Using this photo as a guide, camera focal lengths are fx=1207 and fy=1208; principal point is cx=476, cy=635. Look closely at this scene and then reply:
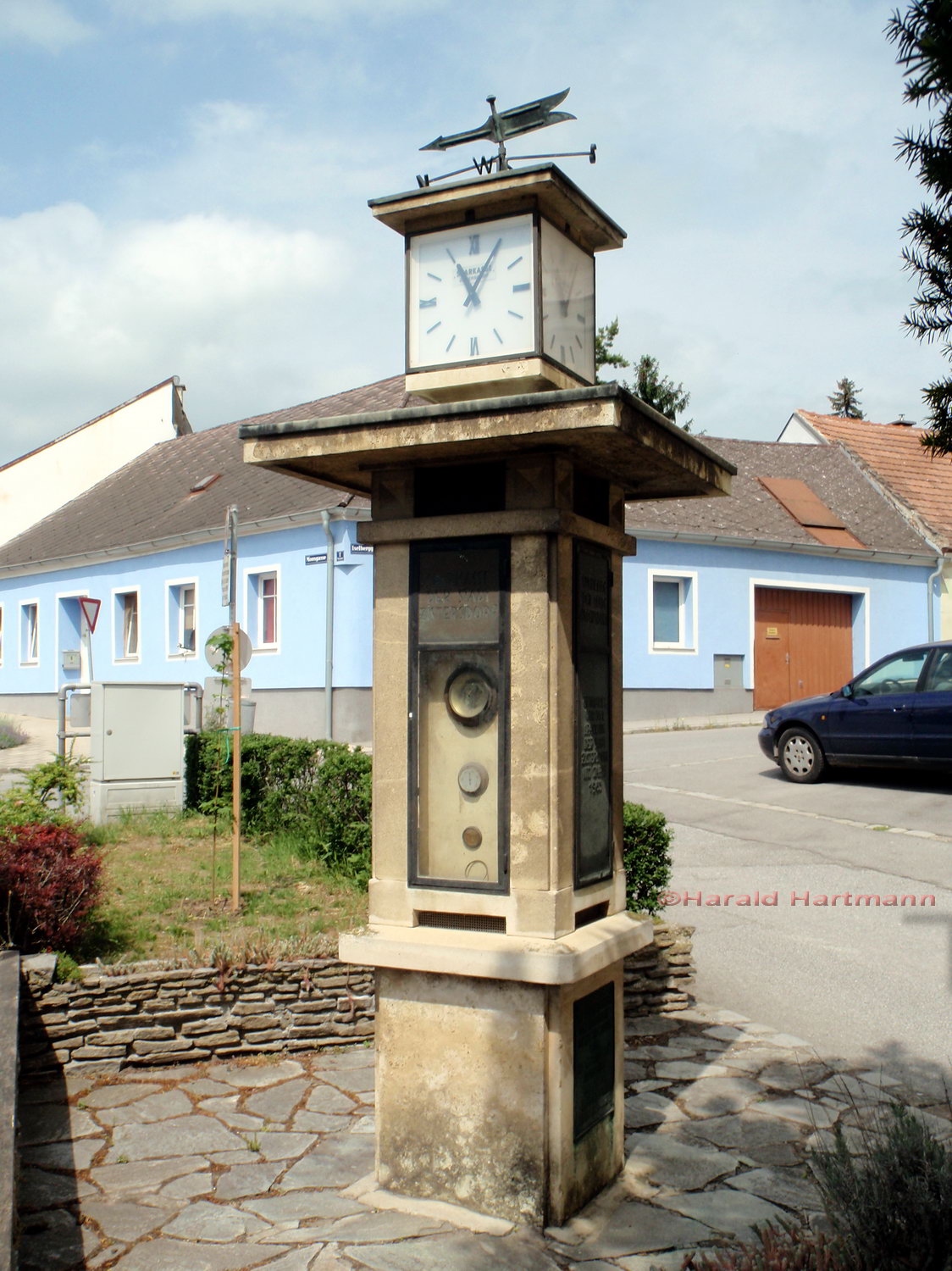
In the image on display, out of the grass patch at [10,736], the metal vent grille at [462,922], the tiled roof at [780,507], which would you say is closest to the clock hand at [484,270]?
the metal vent grille at [462,922]

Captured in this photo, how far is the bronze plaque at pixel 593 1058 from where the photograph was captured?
171 inches

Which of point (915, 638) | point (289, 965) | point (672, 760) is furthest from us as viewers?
point (915, 638)

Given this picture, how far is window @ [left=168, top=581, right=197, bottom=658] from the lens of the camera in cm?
2547

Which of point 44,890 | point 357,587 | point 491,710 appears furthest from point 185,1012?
point 357,587

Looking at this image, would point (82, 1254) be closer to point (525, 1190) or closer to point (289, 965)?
point (525, 1190)

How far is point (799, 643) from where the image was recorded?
2589 cm

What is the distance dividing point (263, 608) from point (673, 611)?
27.0 feet

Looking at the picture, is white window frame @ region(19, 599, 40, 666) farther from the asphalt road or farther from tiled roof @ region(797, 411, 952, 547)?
tiled roof @ region(797, 411, 952, 547)

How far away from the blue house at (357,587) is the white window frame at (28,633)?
5cm

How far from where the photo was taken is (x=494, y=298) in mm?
4457

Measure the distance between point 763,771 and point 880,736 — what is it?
213 centimetres

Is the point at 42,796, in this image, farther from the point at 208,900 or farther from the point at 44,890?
the point at 44,890

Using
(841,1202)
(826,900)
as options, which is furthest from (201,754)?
(841,1202)

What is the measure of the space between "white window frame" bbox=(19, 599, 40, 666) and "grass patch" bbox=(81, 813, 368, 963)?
838 inches
